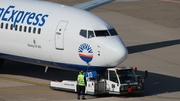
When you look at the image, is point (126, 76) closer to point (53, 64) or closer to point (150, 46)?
point (53, 64)

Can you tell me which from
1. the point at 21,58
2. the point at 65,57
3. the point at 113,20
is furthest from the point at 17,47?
the point at 113,20

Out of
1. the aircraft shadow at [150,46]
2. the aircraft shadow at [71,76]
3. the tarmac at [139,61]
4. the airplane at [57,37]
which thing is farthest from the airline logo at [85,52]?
the aircraft shadow at [150,46]

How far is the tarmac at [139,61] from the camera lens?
3600 cm

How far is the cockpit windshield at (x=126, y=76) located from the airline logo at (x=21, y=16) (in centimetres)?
568

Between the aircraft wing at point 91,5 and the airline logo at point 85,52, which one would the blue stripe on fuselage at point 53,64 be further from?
the aircraft wing at point 91,5

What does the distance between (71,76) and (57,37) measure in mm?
4976

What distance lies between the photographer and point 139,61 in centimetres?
4544

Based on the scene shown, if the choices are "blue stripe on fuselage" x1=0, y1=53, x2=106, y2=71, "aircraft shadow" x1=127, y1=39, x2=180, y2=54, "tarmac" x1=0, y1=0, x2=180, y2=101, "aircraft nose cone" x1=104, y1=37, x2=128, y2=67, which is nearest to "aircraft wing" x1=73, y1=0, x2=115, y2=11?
"tarmac" x1=0, y1=0, x2=180, y2=101

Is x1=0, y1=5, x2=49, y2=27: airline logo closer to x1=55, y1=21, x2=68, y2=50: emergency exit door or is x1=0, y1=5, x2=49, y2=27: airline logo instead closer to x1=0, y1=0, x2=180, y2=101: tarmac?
x1=55, y1=21, x2=68, y2=50: emergency exit door

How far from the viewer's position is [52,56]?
36.9 meters

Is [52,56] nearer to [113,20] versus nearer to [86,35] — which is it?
[86,35]

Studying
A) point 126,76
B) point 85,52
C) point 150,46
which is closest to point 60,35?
point 85,52

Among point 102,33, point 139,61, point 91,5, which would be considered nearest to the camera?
point 102,33

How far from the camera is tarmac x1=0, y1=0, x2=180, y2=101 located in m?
36.0
